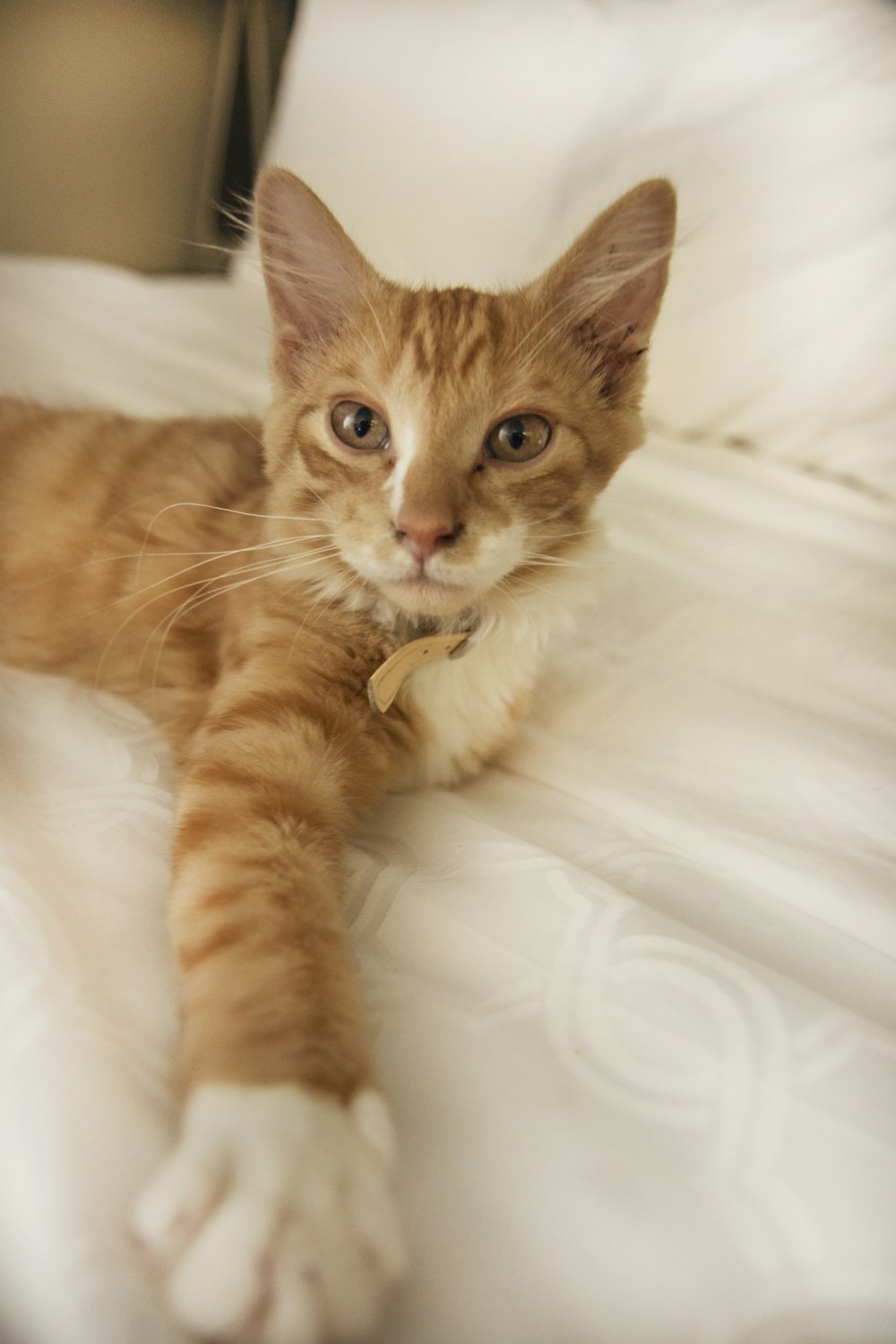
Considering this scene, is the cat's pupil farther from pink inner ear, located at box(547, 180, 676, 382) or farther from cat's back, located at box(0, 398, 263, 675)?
cat's back, located at box(0, 398, 263, 675)

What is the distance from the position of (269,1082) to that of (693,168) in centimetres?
187

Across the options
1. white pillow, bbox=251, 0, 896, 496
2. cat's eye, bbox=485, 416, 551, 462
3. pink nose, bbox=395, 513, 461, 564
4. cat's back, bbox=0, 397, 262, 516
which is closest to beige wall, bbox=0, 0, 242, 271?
white pillow, bbox=251, 0, 896, 496

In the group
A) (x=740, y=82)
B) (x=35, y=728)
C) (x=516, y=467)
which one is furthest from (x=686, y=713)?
(x=740, y=82)

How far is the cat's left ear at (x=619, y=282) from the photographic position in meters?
1.02

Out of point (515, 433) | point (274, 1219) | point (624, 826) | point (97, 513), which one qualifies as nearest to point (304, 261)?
point (515, 433)

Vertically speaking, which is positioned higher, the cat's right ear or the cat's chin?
the cat's right ear

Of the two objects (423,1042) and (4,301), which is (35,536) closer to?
(423,1042)

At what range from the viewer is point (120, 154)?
2754 millimetres

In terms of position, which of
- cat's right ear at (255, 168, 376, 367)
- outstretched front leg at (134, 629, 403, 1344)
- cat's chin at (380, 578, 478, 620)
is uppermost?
cat's right ear at (255, 168, 376, 367)

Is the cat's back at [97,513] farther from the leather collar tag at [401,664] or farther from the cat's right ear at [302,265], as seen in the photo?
the leather collar tag at [401,664]

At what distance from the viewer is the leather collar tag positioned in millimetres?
1029

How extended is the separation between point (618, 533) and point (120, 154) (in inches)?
89.3

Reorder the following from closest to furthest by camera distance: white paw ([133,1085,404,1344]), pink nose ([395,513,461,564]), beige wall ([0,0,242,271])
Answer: white paw ([133,1085,404,1344])
pink nose ([395,513,461,564])
beige wall ([0,0,242,271])

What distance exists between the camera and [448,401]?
39.6 inches
